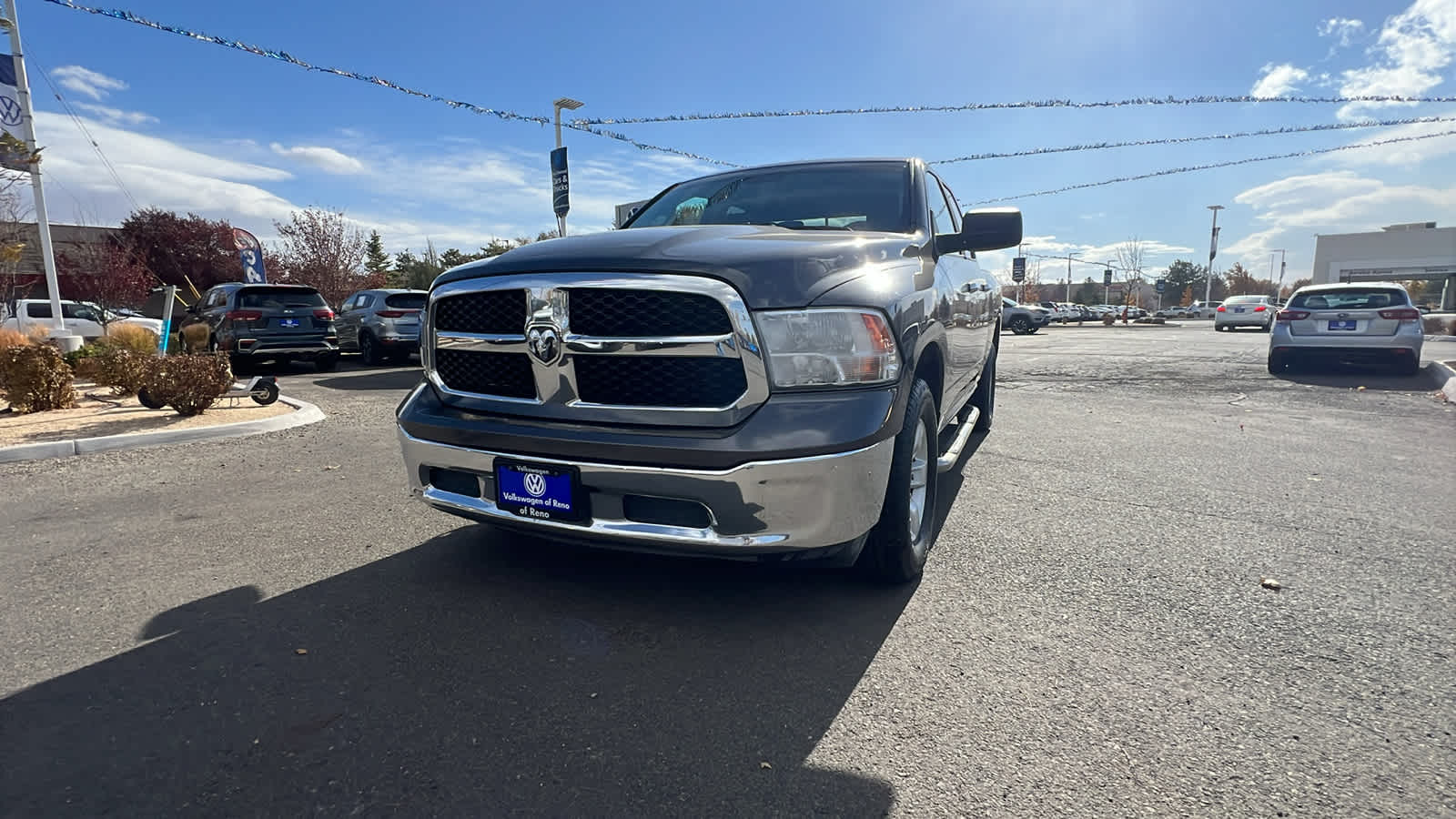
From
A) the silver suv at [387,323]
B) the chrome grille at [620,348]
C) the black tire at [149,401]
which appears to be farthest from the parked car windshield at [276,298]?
the chrome grille at [620,348]

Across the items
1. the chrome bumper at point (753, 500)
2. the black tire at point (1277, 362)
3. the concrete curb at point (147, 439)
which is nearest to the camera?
the chrome bumper at point (753, 500)

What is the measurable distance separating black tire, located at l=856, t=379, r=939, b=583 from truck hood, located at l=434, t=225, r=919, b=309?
1.84 feet

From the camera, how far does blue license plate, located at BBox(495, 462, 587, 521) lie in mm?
2398

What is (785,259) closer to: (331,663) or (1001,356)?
(331,663)

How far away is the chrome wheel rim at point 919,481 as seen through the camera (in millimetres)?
2902

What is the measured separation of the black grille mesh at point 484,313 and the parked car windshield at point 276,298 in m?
10.7

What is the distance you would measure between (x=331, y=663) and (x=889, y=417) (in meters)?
1.97

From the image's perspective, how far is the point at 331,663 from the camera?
2.36 m

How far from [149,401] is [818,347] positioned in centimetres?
746

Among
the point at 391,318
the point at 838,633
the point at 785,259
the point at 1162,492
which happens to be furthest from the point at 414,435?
the point at 391,318

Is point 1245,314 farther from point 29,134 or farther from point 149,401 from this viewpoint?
point 29,134

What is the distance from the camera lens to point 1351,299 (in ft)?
34.7

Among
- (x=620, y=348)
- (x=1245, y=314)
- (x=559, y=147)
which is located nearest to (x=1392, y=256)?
(x=1245, y=314)

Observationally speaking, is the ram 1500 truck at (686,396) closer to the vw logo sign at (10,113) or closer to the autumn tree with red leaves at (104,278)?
the vw logo sign at (10,113)
